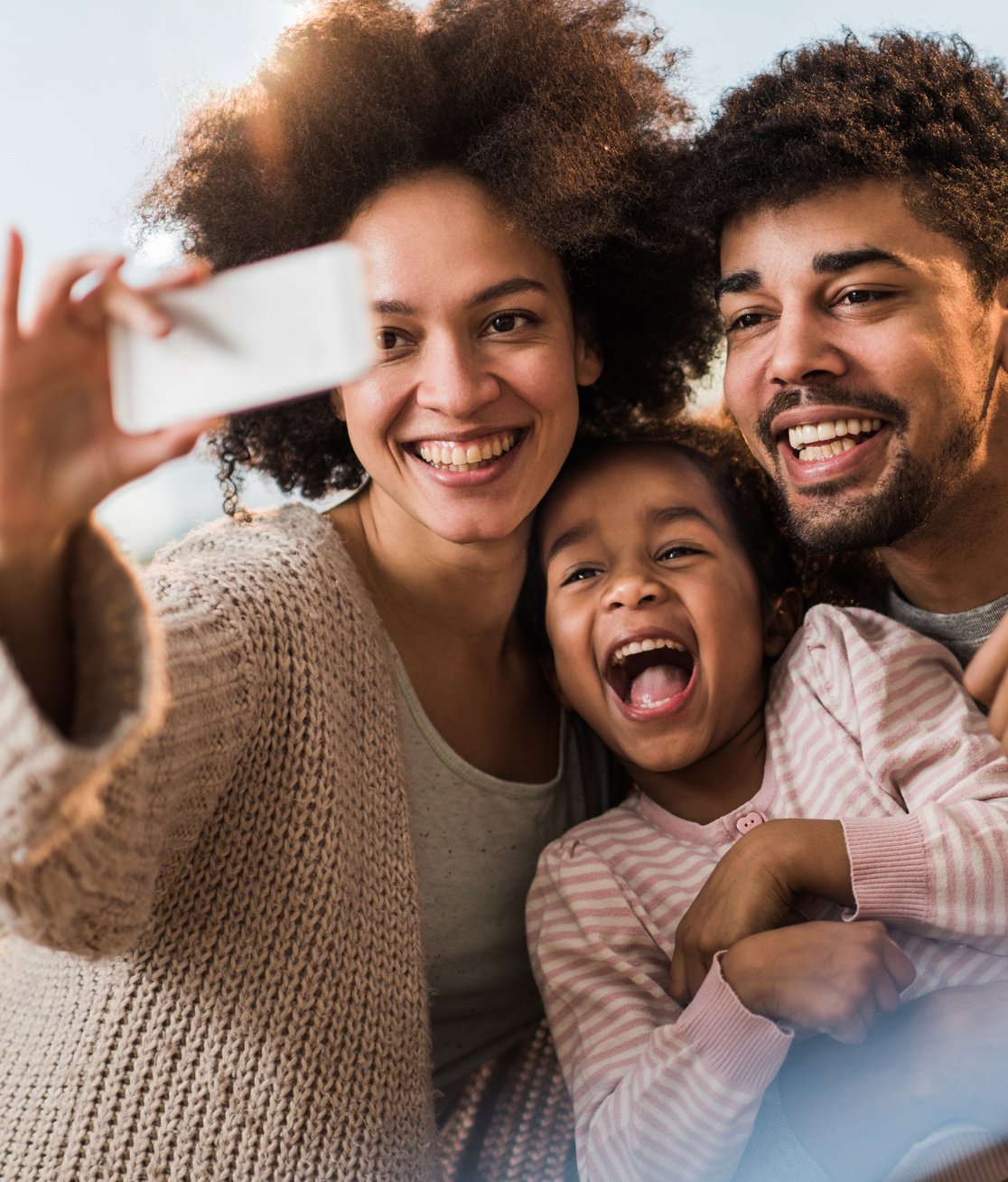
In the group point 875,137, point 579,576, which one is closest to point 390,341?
point 579,576

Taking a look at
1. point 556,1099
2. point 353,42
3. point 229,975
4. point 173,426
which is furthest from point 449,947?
point 353,42

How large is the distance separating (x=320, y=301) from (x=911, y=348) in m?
1.11

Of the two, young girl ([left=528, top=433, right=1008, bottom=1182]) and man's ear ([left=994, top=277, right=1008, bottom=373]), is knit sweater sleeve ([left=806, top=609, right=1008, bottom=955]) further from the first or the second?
man's ear ([left=994, top=277, right=1008, bottom=373])

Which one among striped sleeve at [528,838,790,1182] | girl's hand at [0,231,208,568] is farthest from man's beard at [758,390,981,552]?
girl's hand at [0,231,208,568]

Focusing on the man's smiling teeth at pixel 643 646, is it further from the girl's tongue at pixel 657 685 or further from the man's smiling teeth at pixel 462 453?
the man's smiling teeth at pixel 462 453

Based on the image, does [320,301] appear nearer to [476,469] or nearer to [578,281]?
[476,469]

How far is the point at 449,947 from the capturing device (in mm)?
1859

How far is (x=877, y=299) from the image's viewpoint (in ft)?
5.95

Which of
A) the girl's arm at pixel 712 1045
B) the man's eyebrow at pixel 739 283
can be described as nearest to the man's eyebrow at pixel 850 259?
the man's eyebrow at pixel 739 283

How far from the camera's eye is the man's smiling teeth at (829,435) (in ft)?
5.98

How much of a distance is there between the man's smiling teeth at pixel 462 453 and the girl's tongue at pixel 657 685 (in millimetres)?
410

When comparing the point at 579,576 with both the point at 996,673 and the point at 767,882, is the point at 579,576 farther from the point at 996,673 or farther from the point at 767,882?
the point at 996,673

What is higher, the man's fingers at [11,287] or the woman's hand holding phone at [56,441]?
the man's fingers at [11,287]

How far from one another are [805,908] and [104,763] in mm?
1013
